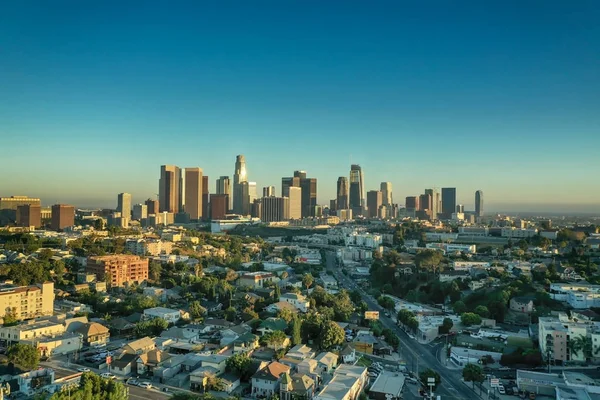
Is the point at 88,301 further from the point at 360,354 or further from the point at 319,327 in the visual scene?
the point at 360,354

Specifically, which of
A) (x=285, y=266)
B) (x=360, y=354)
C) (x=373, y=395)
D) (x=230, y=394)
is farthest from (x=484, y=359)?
(x=285, y=266)

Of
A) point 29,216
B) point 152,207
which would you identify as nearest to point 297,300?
point 29,216

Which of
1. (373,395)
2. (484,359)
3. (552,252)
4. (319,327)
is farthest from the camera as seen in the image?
(552,252)

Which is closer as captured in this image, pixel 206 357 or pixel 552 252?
pixel 206 357

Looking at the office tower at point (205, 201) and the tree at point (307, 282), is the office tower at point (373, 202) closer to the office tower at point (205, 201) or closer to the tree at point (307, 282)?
the office tower at point (205, 201)

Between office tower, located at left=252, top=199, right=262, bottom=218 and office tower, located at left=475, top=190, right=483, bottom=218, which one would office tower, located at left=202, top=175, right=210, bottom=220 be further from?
office tower, located at left=475, top=190, right=483, bottom=218

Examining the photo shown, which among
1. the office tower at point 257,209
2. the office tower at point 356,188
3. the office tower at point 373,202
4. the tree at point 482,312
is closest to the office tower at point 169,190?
the office tower at point 257,209
